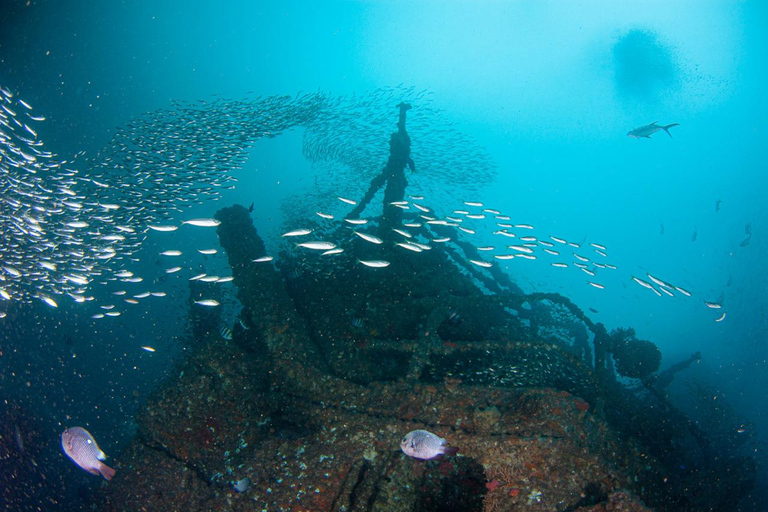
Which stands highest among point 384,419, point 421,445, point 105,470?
point 421,445

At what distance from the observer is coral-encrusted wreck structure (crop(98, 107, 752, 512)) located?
4.22 m

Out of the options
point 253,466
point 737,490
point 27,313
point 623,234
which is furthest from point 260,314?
point 623,234

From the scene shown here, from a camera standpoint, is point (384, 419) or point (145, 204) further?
point (145, 204)

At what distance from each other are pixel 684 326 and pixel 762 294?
648 inches

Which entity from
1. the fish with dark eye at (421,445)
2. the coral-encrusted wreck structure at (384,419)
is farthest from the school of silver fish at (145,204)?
the fish with dark eye at (421,445)

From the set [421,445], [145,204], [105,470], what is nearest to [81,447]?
[105,470]

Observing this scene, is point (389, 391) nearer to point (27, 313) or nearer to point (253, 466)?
point (253, 466)

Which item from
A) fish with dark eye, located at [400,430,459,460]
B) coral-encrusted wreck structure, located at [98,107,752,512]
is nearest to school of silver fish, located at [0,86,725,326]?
coral-encrusted wreck structure, located at [98,107,752,512]

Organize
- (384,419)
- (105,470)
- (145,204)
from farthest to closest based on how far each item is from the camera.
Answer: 1. (145,204)
2. (105,470)
3. (384,419)

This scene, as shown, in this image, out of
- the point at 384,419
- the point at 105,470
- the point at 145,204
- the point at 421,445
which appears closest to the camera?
the point at 421,445

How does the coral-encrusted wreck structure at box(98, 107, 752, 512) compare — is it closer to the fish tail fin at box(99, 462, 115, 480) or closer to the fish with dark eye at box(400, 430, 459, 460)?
the fish tail fin at box(99, 462, 115, 480)

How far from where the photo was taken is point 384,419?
4844mm

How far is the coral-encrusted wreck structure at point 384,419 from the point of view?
4219 mm

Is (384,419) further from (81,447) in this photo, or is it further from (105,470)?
(105,470)
